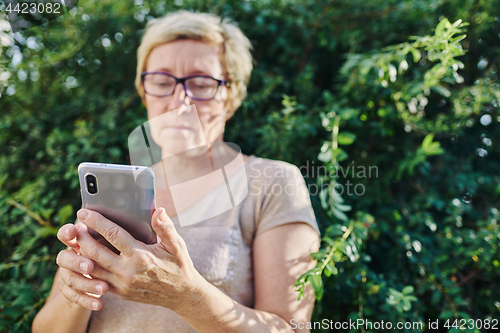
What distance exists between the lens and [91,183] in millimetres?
845

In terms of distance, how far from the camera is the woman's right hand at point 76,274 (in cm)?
82

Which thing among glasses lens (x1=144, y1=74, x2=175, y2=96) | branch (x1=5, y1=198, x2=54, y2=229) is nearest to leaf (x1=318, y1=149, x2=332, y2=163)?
glasses lens (x1=144, y1=74, x2=175, y2=96)

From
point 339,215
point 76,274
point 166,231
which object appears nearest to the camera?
point 166,231

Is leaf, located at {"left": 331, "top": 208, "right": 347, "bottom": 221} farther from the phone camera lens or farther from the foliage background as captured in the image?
the phone camera lens

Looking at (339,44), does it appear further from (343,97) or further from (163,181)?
(163,181)

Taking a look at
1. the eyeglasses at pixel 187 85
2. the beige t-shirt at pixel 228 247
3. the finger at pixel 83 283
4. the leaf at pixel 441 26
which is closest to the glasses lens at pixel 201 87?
the eyeglasses at pixel 187 85

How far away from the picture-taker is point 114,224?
79cm

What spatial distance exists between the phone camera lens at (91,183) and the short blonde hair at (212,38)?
2.65ft

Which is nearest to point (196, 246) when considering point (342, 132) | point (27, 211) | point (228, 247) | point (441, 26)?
point (228, 247)

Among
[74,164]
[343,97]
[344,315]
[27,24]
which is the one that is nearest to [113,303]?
[74,164]

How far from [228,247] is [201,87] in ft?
2.32

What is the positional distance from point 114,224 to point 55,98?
1976 millimetres

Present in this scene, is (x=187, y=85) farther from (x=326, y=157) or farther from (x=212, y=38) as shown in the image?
(x=326, y=157)

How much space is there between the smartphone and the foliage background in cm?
59
